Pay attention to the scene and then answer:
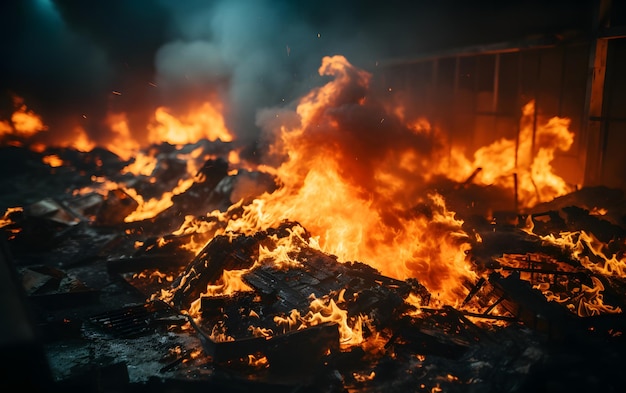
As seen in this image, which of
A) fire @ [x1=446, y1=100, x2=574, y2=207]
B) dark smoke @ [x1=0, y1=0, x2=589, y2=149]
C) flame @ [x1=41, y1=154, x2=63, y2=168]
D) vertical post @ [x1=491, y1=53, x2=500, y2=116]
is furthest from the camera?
flame @ [x1=41, y1=154, x2=63, y2=168]

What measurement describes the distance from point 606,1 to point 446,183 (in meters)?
5.31

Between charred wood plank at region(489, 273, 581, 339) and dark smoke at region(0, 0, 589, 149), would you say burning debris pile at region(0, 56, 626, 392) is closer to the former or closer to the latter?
charred wood plank at region(489, 273, 581, 339)

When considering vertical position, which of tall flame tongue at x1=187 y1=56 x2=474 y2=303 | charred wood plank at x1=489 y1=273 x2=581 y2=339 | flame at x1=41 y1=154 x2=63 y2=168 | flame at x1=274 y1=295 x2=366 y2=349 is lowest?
flame at x1=274 y1=295 x2=366 y2=349

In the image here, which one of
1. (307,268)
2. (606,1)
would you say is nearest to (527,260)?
(307,268)

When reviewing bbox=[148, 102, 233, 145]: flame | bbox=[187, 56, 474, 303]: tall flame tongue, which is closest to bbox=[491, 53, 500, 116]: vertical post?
bbox=[187, 56, 474, 303]: tall flame tongue

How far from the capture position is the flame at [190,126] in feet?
69.8

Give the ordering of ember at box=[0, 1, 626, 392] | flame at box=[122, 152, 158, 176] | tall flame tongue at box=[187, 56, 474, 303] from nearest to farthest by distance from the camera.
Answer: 1. ember at box=[0, 1, 626, 392]
2. tall flame tongue at box=[187, 56, 474, 303]
3. flame at box=[122, 152, 158, 176]

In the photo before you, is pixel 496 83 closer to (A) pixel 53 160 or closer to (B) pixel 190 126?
(B) pixel 190 126

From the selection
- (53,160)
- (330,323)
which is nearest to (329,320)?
(330,323)

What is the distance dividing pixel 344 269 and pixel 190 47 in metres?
16.8

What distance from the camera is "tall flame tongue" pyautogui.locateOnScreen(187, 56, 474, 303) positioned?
8445 millimetres

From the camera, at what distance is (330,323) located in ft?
20.1

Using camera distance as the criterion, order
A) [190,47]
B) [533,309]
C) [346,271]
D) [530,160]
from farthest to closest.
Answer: [190,47] → [530,160] → [346,271] → [533,309]

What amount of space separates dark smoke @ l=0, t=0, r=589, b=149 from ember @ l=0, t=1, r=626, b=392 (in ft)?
9.68
